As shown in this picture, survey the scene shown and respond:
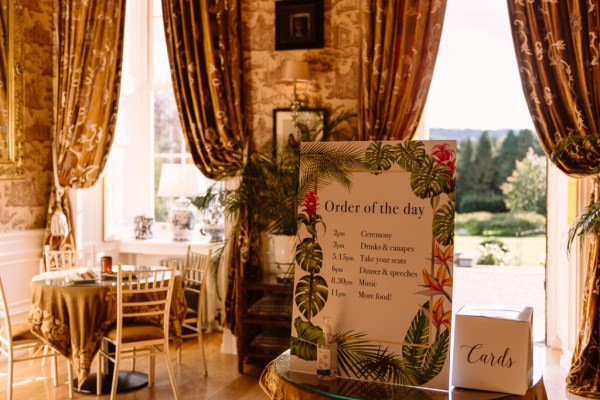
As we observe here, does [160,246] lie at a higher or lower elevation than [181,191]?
lower

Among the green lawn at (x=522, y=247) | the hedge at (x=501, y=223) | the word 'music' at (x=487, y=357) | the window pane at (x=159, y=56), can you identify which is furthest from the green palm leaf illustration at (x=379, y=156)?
the hedge at (x=501, y=223)

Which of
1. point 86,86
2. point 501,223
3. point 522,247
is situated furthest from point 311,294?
point 501,223

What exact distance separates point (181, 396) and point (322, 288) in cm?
295

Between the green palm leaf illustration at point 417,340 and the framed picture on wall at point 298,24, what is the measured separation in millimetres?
3861

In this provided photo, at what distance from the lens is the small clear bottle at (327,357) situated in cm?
173

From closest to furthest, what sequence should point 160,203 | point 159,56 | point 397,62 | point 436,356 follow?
point 436,356, point 397,62, point 159,56, point 160,203

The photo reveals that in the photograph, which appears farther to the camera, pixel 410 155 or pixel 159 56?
pixel 159 56

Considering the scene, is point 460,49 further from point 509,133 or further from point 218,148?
point 218,148

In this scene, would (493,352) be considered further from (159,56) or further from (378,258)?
(159,56)

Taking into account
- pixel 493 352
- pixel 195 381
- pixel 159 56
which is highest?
pixel 159 56

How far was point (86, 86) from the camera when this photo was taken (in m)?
5.91

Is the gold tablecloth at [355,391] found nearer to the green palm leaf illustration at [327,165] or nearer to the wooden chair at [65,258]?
the green palm leaf illustration at [327,165]

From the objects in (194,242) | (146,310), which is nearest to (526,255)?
(194,242)

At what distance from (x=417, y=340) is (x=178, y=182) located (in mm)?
4396
